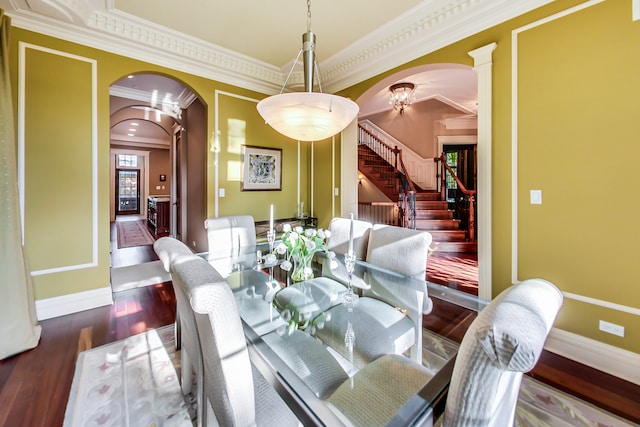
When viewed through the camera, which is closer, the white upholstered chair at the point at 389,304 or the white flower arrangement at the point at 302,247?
the white upholstered chair at the point at 389,304

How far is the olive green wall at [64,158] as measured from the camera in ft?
8.20

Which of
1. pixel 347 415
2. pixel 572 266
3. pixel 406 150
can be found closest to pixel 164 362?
pixel 347 415

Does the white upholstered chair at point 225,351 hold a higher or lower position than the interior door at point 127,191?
lower

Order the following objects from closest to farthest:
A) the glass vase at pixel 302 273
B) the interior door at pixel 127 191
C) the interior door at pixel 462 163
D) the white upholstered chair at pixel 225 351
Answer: the white upholstered chair at pixel 225 351
the glass vase at pixel 302 273
the interior door at pixel 462 163
the interior door at pixel 127 191

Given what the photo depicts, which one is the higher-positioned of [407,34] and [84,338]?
[407,34]

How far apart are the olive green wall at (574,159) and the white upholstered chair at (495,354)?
5.69 feet

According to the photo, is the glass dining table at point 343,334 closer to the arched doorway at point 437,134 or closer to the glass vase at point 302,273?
the glass vase at point 302,273

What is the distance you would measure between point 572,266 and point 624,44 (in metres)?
1.52

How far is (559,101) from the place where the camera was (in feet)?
6.63

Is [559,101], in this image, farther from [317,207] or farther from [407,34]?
[317,207]

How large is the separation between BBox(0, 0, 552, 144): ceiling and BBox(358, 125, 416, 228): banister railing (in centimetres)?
266

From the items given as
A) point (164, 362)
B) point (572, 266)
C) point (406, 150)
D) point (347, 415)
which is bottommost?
point (164, 362)

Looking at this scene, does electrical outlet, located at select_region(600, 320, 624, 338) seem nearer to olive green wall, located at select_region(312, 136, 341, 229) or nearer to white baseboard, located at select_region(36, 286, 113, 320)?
olive green wall, located at select_region(312, 136, 341, 229)

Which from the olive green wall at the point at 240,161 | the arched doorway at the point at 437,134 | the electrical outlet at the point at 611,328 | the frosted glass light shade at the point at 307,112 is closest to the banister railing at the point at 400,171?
the arched doorway at the point at 437,134
